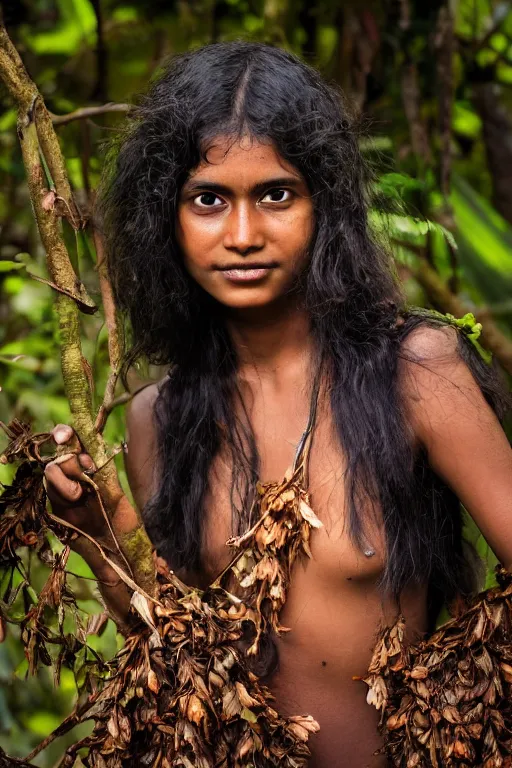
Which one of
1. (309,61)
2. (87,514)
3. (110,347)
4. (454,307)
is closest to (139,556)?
(87,514)

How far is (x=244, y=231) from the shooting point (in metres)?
1.79

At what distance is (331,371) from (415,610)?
47cm

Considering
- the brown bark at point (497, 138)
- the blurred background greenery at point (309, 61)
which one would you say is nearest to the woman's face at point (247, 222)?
the blurred background greenery at point (309, 61)

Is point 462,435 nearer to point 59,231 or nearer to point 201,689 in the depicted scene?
point 201,689

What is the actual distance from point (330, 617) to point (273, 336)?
53 centimetres

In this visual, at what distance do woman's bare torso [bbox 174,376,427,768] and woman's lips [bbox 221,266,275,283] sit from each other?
0.87 ft

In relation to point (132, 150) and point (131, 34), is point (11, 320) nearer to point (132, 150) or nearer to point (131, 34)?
point (131, 34)

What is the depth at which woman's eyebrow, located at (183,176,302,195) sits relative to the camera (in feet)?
5.94

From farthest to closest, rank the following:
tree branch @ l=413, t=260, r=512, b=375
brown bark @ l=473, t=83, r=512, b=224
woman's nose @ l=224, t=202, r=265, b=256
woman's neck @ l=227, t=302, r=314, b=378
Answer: brown bark @ l=473, t=83, r=512, b=224, tree branch @ l=413, t=260, r=512, b=375, woman's neck @ l=227, t=302, r=314, b=378, woman's nose @ l=224, t=202, r=265, b=256

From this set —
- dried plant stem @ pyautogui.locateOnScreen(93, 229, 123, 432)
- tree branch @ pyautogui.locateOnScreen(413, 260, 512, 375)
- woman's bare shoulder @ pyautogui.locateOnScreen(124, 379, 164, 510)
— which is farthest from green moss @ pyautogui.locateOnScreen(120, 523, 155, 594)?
tree branch @ pyautogui.locateOnScreen(413, 260, 512, 375)

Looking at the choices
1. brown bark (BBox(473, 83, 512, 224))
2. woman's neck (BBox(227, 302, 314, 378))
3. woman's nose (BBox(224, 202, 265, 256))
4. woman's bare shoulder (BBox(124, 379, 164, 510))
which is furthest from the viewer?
brown bark (BBox(473, 83, 512, 224))

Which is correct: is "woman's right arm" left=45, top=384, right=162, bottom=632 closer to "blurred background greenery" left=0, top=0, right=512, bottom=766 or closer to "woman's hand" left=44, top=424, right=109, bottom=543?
"woman's hand" left=44, top=424, right=109, bottom=543

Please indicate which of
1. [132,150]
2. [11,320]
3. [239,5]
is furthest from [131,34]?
[132,150]

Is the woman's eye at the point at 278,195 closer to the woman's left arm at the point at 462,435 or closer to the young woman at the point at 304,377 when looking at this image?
the young woman at the point at 304,377
